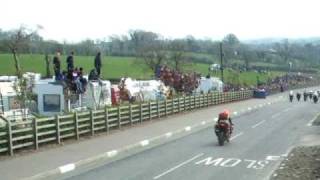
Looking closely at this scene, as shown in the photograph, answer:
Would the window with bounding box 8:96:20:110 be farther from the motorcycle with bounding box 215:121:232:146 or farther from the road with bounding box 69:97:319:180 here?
the motorcycle with bounding box 215:121:232:146

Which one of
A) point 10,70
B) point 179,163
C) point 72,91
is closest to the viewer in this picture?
point 179,163

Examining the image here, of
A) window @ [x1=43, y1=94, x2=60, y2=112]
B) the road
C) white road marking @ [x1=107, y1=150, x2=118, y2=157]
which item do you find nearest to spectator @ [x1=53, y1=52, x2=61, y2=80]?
window @ [x1=43, y1=94, x2=60, y2=112]

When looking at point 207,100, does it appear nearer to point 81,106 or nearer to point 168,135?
point 81,106

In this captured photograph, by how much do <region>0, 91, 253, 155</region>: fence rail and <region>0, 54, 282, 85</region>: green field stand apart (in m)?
49.6

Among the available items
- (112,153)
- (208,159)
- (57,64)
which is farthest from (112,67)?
(208,159)

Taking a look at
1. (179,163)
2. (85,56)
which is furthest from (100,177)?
(85,56)

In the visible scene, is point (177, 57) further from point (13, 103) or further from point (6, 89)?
point (13, 103)

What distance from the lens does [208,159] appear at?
20.5 meters

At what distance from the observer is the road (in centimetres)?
1678

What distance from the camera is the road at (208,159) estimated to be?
16.8 meters

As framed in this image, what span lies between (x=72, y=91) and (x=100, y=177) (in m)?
20.6

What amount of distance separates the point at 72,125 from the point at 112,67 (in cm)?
9161

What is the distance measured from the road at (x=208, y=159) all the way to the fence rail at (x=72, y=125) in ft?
→ 11.8

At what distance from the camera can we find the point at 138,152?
22.8 m
